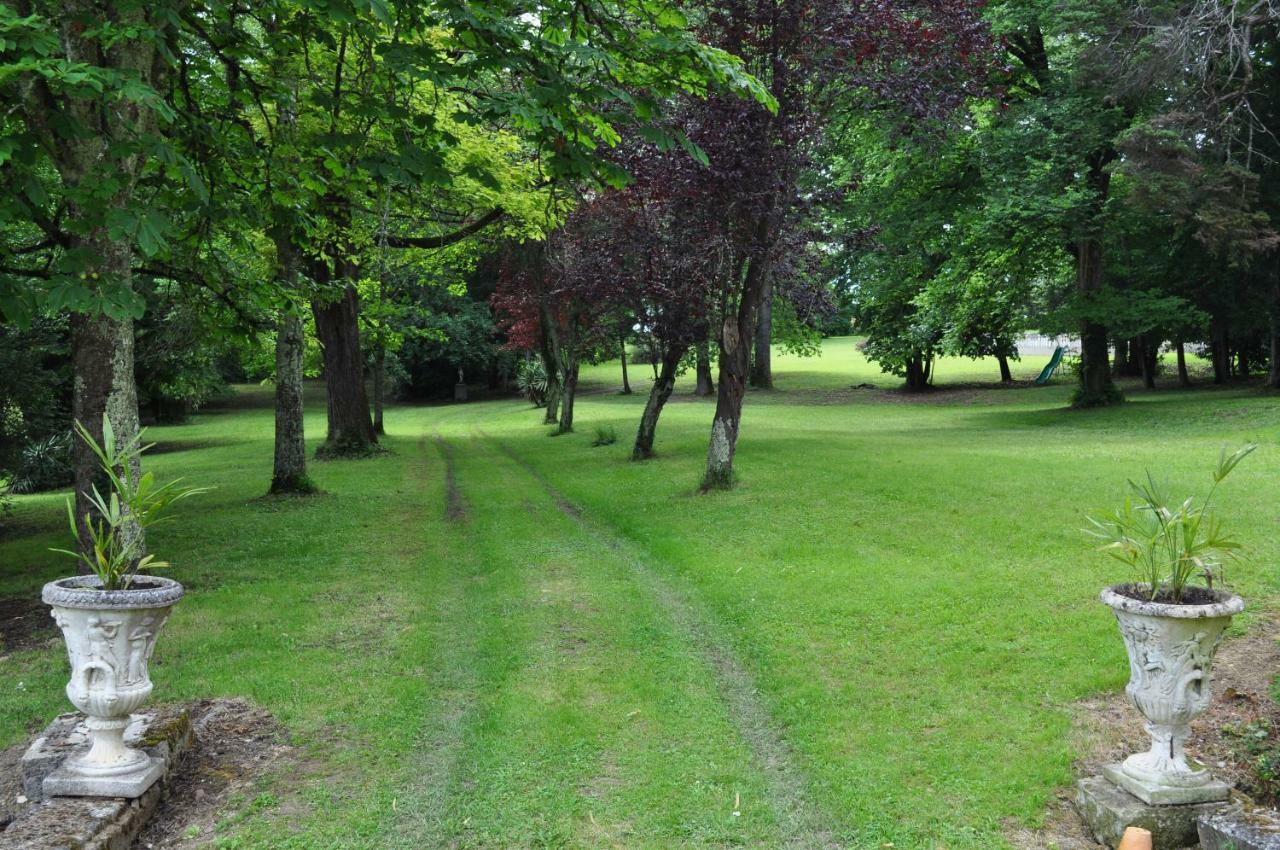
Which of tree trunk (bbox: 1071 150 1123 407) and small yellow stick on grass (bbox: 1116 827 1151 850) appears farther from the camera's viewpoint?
tree trunk (bbox: 1071 150 1123 407)

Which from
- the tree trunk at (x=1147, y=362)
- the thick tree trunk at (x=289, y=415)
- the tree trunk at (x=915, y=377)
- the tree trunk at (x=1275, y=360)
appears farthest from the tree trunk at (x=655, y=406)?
the tree trunk at (x=915, y=377)

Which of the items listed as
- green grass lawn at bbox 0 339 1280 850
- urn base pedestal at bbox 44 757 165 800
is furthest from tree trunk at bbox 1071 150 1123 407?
urn base pedestal at bbox 44 757 165 800

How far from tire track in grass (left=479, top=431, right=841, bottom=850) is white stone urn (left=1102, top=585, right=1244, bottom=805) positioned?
1478 millimetres

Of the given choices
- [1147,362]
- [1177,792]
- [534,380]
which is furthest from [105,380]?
[1147,362]

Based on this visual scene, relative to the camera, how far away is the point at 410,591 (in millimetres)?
8898

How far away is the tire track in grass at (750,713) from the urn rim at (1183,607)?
170cm

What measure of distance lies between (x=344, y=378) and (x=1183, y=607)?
1854cm

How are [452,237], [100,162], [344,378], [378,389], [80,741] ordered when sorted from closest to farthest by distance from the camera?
[80,741]
[100,162]
[452,237]
[344,378]
[378,389]

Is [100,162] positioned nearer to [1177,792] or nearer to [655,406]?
[1177,792]

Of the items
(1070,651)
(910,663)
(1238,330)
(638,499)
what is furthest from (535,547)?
(1238,330)

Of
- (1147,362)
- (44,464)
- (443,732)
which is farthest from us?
(1147,362)

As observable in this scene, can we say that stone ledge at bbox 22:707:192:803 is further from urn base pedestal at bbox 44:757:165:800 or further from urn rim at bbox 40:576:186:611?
urn rim at bbox 40:576:186:611

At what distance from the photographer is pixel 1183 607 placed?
3998 millimetres

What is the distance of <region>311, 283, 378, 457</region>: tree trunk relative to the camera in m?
19.6
